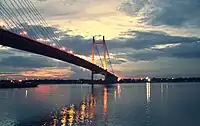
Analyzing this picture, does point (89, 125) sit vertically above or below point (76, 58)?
below

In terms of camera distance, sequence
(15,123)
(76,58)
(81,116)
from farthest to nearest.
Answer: (76,58)
(81,116)
(15,123)

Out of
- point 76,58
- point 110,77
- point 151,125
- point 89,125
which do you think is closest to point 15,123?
point 89,125

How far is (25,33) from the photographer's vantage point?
145ft

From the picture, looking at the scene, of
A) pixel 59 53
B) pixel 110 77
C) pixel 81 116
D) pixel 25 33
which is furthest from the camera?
pixel 110 77

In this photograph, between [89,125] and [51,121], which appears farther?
[51,121]

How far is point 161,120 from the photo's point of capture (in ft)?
92.3

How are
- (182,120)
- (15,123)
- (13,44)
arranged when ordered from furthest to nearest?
(13,44) < (182,120) < (15,123)

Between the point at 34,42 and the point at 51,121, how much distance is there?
19.9 metres

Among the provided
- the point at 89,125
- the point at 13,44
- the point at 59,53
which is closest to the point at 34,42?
the point at 13,44

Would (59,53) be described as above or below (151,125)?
above

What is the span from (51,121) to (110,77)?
7837 cm

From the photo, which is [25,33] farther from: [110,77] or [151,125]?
[110,77]

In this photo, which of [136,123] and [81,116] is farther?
[81,116]

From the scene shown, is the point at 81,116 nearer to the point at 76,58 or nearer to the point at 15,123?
the point at 15,123
